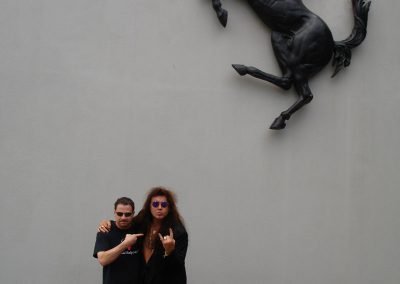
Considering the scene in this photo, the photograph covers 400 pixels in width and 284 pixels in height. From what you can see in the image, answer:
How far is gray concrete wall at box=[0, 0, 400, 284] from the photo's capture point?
419 centimetres

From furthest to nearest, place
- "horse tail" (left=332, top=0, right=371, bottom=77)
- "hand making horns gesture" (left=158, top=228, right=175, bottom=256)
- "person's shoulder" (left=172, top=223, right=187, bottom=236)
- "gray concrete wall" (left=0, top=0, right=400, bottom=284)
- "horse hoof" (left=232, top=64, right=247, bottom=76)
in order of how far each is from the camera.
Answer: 1. "horse tail" (left=332, top=0, right=371, bottom=77)
2. "horse hoof" (left=232, top=64, right=247, bottom=76)
3. "gray concrete wall" (left=0, top=0, right=400, bottom=284)
4. "person's shoulder" (left=172, top=223, right=187, bottom=236)
5. "hand making horns gesture" (left=158, top=228, right=175, bottom=256)

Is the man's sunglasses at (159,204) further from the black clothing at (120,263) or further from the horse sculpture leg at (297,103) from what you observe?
the horse sculpture leg at (297,103)

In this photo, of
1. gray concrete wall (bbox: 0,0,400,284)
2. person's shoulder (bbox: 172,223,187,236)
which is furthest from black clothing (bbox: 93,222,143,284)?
gray concrete wall (bbox: 0,0,400,284)

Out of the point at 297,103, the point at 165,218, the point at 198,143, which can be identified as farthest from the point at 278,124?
the point at 165,218

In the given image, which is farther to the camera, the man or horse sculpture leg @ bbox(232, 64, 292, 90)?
horse sculpture leg @ bbox(232, 64, 292, 90)

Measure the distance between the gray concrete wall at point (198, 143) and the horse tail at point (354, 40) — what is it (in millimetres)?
123

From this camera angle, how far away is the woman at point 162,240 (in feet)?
9.00

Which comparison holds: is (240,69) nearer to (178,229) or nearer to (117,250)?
(178,229)

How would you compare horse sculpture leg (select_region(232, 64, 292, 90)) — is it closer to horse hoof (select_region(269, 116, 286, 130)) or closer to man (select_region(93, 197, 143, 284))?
horse hoof (select_region(269, 116, 286, 130))

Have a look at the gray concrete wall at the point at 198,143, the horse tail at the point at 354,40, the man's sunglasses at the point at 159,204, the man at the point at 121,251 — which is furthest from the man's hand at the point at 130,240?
the horse tail at the point at 354,40

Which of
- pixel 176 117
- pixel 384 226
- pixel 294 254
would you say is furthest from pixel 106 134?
pixel 384 226

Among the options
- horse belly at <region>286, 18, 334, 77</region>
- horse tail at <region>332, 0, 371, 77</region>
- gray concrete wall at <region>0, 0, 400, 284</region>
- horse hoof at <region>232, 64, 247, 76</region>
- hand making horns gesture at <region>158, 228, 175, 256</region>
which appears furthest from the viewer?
horse tail at <region>332, 0, 371, 77</region>

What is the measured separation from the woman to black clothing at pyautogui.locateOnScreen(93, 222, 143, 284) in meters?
0.04

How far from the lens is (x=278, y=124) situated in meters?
4.56
